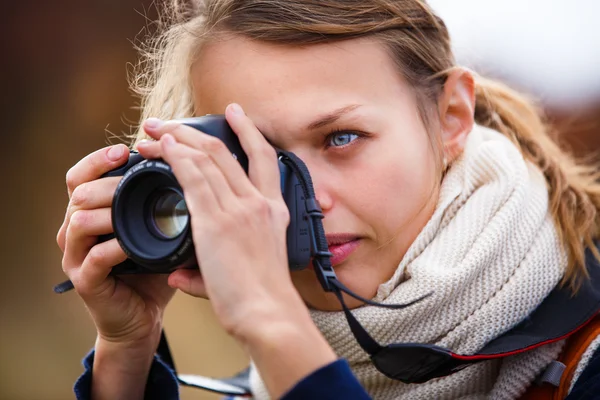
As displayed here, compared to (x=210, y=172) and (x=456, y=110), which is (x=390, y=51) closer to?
(x=456, y=110)

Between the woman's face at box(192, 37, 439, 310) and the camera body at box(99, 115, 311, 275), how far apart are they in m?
0.13

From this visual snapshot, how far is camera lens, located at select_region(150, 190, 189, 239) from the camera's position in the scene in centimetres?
97

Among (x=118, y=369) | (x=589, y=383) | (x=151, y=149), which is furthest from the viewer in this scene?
(x=118, y=369)

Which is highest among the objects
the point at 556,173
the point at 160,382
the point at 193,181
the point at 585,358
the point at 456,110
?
the point at 193,181

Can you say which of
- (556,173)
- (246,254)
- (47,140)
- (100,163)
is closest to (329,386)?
(246,254)

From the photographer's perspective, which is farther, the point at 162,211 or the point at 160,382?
the point at 160,382

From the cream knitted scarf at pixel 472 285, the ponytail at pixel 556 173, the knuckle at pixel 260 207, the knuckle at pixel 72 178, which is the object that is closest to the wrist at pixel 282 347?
the knuckle at pixel 260 207

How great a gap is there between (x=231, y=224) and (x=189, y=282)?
0.14 meters

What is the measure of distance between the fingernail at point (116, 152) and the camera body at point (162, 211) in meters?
0.11

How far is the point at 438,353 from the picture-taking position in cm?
102

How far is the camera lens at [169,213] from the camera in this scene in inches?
38.2

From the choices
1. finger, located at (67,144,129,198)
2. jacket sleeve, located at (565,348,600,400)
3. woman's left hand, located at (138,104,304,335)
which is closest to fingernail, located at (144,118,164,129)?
woman's left hand, located at (138,104,304,335)

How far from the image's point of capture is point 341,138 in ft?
3.69

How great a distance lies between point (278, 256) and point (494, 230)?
1.43 ft
